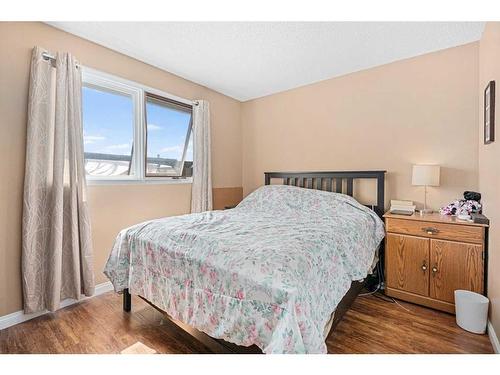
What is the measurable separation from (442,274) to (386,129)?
1.50 metres

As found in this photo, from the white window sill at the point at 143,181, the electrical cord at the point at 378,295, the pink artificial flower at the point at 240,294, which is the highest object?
the white window sill at the point at 143,181

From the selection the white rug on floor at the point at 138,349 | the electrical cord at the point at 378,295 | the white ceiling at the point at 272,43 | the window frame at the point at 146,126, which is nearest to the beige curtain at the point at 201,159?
the window frame at the point at 146,126

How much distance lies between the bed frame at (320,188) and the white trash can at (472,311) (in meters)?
0.67

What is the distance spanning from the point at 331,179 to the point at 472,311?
5.62 ft

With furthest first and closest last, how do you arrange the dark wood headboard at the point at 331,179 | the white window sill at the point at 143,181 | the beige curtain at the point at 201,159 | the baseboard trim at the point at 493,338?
1. the beige curtain at the point at 201,159
2. the dark wood headboard at the point at 331,179
3. the white window sill at the point at 143,181
4. the baseboard trim at the point at 493,338

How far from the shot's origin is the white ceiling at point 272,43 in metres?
2.04

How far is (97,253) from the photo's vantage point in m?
2.39

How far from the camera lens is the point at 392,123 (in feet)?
8.70

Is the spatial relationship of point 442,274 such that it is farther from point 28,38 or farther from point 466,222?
point 28,38

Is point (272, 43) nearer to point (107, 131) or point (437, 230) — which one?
point (107, 131)

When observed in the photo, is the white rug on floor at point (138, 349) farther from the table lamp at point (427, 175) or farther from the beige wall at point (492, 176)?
the table lamp at point (427, 175)

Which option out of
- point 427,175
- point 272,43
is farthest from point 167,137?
point 427,175

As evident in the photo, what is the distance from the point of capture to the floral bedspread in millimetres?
1099
